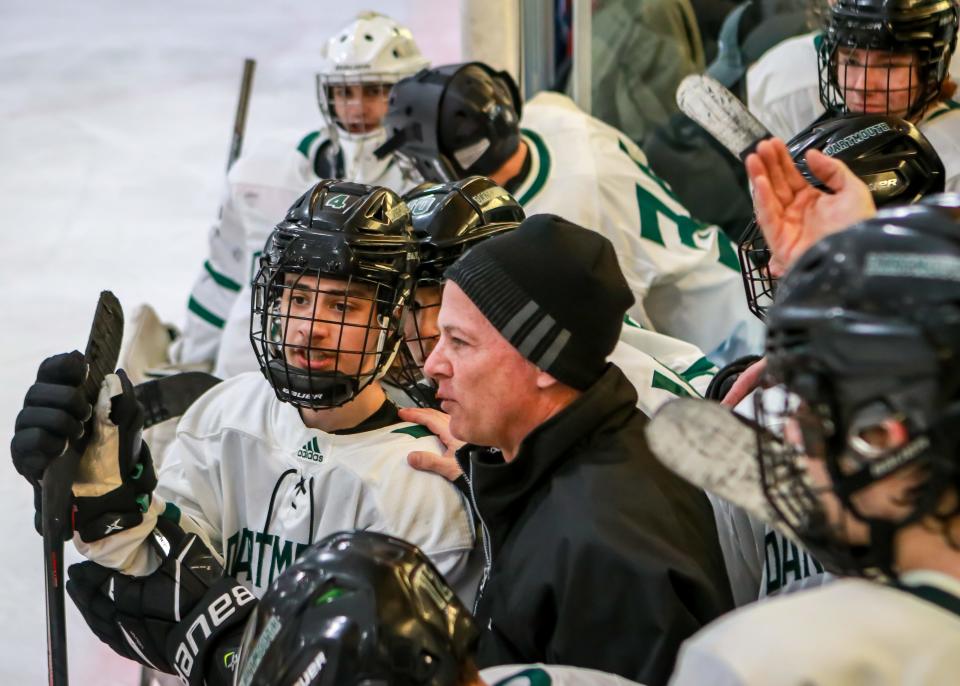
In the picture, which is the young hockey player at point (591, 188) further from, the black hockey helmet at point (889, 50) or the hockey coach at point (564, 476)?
the hockey coach at point (564, 476)

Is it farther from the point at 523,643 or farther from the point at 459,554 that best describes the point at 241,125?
the point at 523,643

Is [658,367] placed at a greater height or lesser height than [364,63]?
lesser

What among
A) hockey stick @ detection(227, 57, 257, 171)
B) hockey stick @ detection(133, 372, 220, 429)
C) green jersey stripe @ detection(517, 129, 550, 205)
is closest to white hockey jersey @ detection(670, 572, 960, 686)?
hockey stick @ detection(133, 372, 220, 429)

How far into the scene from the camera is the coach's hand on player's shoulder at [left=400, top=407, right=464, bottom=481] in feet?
6.01

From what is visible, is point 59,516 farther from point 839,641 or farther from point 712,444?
point 839,641

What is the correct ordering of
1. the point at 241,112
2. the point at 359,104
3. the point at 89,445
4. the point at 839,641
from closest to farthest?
the point at 839,641 < the point at 89,445 < the point at 359,104 < the point at 241,112

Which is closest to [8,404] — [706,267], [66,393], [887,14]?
[706,267]

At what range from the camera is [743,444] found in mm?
1071

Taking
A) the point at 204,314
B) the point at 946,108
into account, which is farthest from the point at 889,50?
the point at 204,314

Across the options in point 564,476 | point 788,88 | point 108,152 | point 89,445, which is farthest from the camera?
point 108,152

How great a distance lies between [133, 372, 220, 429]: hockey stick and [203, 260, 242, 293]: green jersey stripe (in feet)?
3.05

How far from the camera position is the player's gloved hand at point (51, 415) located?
5.28 feet

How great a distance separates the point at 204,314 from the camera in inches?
146

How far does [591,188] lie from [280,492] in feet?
4.62
